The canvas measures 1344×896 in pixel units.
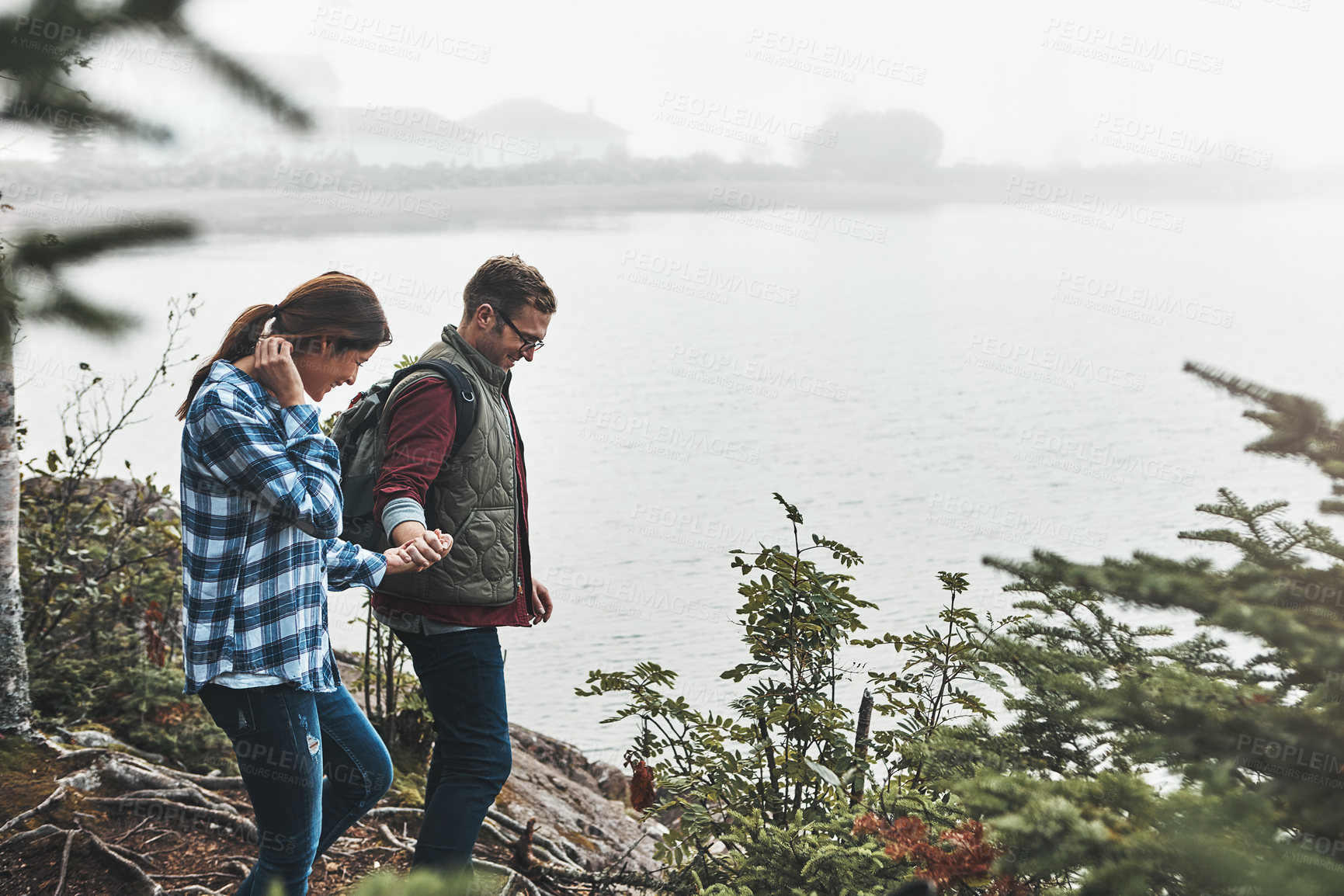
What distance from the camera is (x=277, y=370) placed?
191 centimetres

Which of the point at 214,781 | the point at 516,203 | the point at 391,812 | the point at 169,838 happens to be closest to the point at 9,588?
the point at 214,781

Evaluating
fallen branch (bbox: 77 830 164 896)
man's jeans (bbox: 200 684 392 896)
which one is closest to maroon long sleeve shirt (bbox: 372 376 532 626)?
man's jeans (bbox: 200 684 392 896)

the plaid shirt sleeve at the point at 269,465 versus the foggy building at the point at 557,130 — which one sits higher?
the foggy building at the point at 557,130

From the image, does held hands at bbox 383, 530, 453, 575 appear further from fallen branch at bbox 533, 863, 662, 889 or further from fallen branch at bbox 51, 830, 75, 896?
fallen branch at bbox 51, 830, 75, 896

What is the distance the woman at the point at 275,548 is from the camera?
182cm

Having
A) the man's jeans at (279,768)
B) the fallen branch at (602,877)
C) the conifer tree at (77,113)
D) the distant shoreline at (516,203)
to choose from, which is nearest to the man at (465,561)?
the man's jeans at (279,768)

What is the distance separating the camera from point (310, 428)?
1952 mm

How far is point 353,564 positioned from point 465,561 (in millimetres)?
289

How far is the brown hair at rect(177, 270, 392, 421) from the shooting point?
197cm

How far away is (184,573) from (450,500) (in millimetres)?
588

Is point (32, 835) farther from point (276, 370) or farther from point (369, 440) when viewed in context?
point (276, 370)

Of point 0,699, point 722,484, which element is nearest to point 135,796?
point 0,699

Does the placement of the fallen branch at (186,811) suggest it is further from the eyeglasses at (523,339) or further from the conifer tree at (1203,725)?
the conifer tree at (1203,725)

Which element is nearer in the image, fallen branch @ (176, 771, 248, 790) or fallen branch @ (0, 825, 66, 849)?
fallen branch @ (0, 825, 66, 849)
